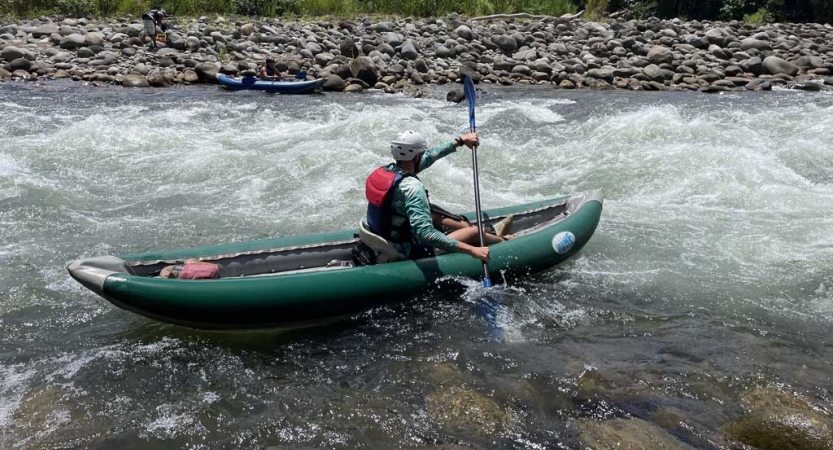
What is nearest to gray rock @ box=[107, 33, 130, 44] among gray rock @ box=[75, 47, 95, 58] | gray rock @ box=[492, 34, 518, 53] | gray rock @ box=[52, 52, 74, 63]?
gray rock @ box=[75, 47, 95, 58]

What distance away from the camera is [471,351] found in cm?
394

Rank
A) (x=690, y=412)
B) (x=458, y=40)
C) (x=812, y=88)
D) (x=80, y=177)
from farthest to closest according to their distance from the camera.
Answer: (x=458, y=40) → (x=812, y=88) → (x=80, y=177) → (x=690, y=412)

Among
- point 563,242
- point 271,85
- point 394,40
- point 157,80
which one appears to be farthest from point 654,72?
point 563,242

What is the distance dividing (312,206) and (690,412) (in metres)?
4.30

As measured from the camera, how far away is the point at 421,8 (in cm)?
2119

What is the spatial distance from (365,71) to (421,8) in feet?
27.3

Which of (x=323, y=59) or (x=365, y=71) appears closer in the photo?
(x=365, y=71)

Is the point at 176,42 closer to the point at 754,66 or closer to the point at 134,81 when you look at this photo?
the point at 134,81

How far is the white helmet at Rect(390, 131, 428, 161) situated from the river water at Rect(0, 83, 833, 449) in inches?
34.7

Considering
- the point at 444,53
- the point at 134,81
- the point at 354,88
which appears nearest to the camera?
the point at 134,81

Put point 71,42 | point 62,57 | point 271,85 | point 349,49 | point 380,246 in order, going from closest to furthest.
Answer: point 380,246 < point 271,85 < point 62,57 < point 71,42 < point 349,49

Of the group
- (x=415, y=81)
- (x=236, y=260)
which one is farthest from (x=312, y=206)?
(x=415, y=81)

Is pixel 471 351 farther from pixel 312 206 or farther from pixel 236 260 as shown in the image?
pixel 312 206

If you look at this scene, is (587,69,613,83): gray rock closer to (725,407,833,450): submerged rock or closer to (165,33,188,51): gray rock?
(165,33,188,51): gray rock
